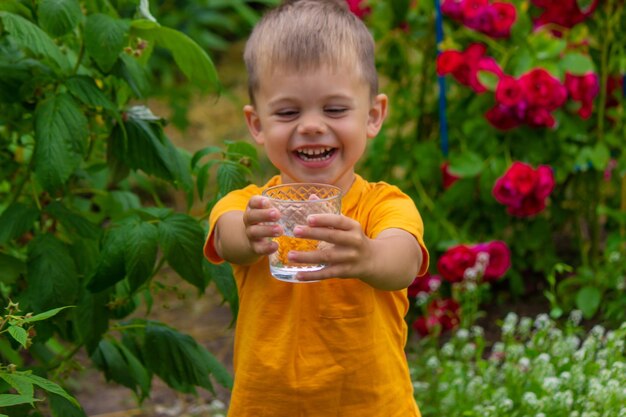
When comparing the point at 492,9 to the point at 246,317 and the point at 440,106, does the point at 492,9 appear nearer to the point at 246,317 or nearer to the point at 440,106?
the point at 440,106

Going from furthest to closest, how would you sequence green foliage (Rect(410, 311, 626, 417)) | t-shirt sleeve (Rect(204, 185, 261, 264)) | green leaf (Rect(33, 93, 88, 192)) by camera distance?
green foliage (Rect(410, 311, 626, 417)), green leaf (Rect(33, 93, 88, 192)), t-shirt sleeve (Rect(204, 185, 261, 264))

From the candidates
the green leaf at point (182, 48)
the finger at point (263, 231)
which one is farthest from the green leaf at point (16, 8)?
the finger at point (263, 231)

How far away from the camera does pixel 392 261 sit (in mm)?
2074

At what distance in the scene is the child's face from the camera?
2.15m

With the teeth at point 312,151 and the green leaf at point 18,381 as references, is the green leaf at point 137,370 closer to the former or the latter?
the green leaf at point 18,381

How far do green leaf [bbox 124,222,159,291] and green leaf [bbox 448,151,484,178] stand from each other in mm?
1775

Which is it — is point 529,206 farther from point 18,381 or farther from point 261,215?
point 18,381

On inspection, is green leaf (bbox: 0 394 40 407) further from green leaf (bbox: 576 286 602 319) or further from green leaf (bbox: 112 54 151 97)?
green leaf (bbox: 576 286 602 319)

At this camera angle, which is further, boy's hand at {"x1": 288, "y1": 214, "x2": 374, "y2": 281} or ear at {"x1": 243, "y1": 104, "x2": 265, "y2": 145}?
ear at {"x1": 243, "y1": 104, "x2": 265, "y2": 145}

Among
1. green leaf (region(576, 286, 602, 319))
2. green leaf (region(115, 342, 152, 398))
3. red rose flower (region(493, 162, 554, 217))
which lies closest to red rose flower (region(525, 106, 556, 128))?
red rose flower (region(493, 162, 554, 217))

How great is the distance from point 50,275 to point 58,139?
35 centimetres

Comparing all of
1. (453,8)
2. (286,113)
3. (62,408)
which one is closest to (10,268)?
(62,408)

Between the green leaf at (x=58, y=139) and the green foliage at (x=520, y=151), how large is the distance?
6.00 ft

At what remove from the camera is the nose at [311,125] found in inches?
84.3
